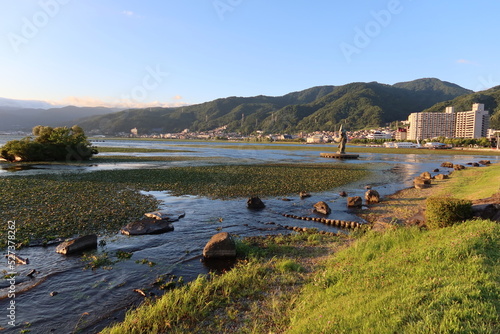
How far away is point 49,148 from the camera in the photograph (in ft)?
221

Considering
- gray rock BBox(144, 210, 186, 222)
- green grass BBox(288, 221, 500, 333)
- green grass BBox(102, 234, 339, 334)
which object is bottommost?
gray rock BBox(144, 210, 186, 222)

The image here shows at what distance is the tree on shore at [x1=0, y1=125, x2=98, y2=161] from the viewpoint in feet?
208

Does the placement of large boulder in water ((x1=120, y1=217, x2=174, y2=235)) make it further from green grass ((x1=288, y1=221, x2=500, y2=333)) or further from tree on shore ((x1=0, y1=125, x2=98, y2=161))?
tree on shore ((x1=0, y1=125, x2=98, y2=161))

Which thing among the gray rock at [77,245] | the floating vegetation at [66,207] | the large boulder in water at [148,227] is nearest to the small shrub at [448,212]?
the large boulder in water at [148,227]

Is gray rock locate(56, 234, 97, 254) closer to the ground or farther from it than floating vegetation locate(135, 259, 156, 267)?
farther from it

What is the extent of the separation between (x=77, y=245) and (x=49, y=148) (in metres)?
66.5

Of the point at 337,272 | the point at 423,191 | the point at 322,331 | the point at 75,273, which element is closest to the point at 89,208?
the point at 75,273

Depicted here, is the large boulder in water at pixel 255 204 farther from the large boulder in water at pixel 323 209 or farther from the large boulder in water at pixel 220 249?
the large boulder in water at pixel 220 249

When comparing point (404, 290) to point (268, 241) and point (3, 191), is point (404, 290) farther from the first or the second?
point (3, 191)

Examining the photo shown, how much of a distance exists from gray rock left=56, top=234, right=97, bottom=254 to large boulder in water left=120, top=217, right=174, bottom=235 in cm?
249

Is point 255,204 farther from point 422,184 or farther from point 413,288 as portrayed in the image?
point 422,184

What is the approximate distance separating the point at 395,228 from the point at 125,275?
14299 mm

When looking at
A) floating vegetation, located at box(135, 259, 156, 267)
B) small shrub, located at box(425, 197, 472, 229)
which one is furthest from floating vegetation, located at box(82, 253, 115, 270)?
small shrub, located at box(425, 197, 472, 229)

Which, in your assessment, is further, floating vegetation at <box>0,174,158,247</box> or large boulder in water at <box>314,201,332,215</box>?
large boulder in water at <box>314,201,332,215</box>
